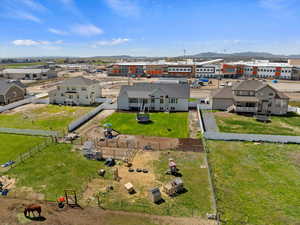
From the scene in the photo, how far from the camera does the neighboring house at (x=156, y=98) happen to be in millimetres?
46594

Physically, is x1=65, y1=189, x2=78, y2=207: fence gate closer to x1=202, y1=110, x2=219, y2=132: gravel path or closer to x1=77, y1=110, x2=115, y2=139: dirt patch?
x1=77, y1=110, x2=115, y2=139: dirt patch

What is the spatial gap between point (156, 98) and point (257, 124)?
2100 centimetres

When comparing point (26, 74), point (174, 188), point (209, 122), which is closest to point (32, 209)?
point (174, 188)

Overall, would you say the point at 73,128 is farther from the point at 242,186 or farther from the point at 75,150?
the point at 242,186

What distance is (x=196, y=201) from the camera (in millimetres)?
18016

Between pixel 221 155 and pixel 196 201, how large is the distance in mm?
10172

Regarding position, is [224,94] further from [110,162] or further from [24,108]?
[24,108]

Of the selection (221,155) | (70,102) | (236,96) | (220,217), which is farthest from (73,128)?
(236,96)

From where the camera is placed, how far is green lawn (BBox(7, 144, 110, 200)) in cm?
1997

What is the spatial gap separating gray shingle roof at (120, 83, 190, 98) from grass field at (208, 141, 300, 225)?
19.0 metres

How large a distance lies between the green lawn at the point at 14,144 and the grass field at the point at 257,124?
29.6 m

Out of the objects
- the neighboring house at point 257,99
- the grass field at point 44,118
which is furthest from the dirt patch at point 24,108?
the neighboring house at point 257,99

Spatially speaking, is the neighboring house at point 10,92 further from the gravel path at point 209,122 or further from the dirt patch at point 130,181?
the gravel path at point 209,122

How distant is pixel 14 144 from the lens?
29.2 meters
